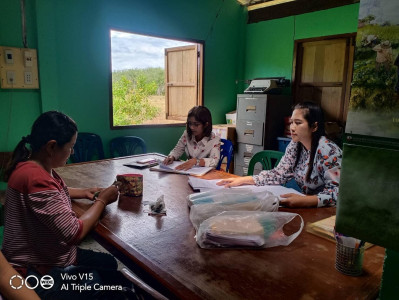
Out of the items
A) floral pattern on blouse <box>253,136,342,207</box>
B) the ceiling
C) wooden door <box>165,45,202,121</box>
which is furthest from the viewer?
wooden door <box>165,45,202,121</box>

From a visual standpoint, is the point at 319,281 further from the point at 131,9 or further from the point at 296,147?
the point at 131,9

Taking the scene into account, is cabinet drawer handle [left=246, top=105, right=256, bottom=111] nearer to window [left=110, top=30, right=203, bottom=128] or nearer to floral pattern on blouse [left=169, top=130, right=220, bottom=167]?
window [left=110, top=30, right=203, bottom=128]

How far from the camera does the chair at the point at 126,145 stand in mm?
3756

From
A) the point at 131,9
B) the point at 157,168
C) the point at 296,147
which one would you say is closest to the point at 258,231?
the point at 296,147

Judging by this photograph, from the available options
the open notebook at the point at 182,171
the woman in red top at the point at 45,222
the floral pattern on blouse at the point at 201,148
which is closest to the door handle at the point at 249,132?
the floral pattern on blouse at the point at 201,148

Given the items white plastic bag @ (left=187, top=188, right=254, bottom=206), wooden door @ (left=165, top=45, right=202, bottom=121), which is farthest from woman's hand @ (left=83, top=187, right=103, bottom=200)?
wooden door @ (left=165, top=45, right=202, bottom=121)

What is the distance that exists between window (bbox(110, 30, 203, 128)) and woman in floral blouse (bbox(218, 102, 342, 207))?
8.11ft

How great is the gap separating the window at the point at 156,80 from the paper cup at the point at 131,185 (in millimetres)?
2483

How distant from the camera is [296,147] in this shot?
2033 mm

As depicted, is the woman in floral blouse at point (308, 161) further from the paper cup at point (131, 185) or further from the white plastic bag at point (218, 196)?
the paper cup at point (131, 185)

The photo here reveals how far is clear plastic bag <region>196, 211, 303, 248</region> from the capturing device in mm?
1048

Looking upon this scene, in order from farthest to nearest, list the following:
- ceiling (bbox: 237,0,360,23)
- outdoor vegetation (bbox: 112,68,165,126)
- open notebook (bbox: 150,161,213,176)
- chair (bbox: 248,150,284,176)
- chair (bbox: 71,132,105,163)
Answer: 1. outdoor vegetation (bbox: 112,68,165,126)
2. ceiling (bbox: 237,0,360,23)
3. chair (bbox: 71,132,105,163)
4. chair (bbox: 248,150,284,176)
5. open notebook (bbox: 150,161,213,176)

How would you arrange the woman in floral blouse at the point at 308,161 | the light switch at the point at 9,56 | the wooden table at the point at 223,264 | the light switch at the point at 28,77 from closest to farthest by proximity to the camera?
the wooden table at the point at 223,264
the woman in floral blouse at the point at 308,161
the light switch at the point at 9,56
the light switch at the point at 28,77

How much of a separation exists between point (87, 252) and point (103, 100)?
8.46 ft
